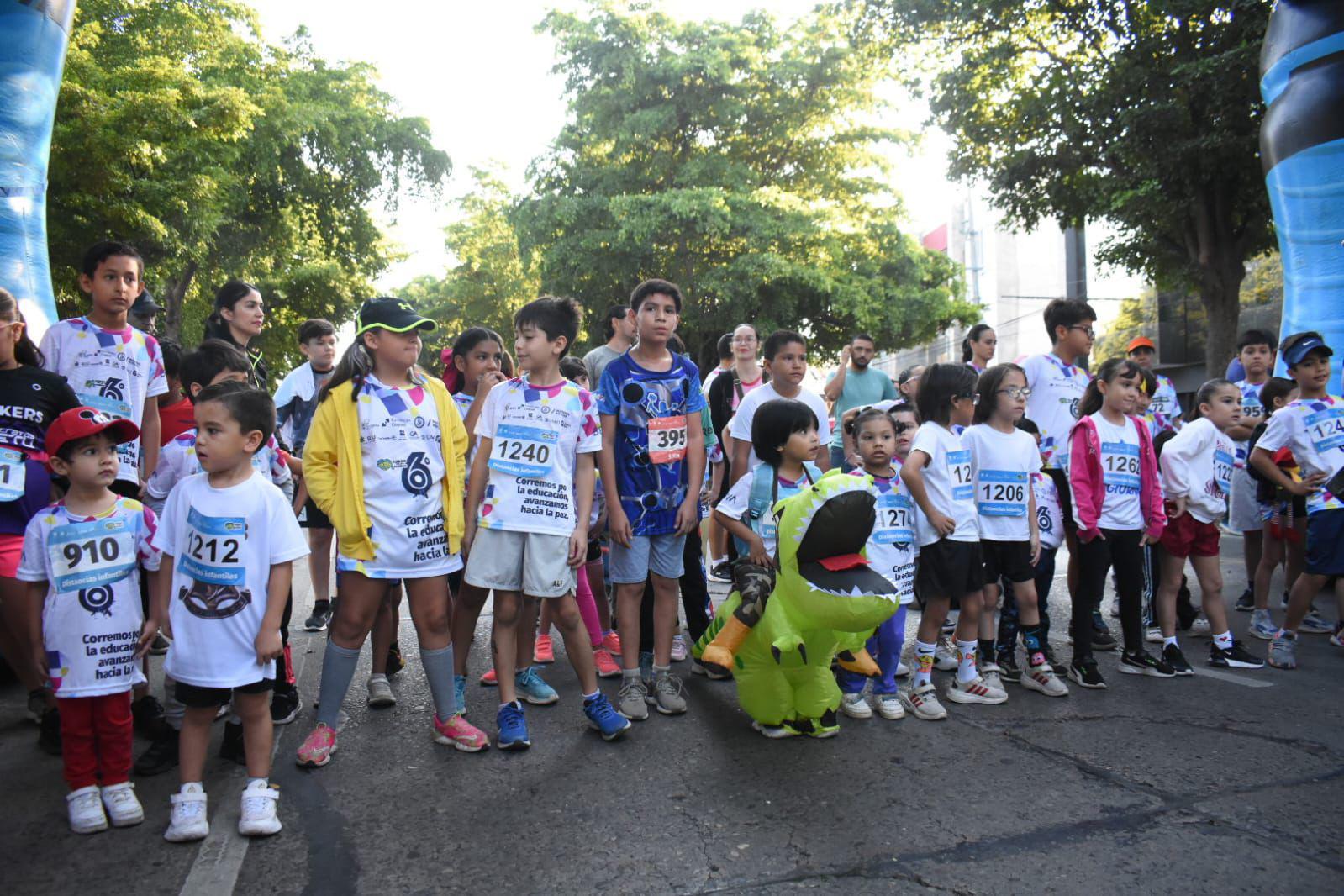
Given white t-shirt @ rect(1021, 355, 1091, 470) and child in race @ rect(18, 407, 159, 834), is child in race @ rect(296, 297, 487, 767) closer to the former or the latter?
child in race @ rect(18, 407, 159, 834)

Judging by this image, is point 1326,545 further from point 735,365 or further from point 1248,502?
point 735,365

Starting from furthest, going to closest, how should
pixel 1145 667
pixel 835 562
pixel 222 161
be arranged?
pixel 222 161, pixel 1145 667, pixel 835 562

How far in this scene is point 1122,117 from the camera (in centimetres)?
1410

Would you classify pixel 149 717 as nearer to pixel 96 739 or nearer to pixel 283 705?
pixel 283 705

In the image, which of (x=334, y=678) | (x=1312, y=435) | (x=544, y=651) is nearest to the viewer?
(x=334, y=678)

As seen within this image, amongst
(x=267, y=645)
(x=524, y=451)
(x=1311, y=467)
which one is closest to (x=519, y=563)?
(x=524, y=451)

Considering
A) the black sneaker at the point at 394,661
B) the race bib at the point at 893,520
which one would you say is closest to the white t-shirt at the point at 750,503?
the race bib at the point at 893,520

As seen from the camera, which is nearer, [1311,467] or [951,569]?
[951,569]

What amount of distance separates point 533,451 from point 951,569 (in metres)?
2.12

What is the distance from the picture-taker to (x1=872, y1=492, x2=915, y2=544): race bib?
4.69 meters

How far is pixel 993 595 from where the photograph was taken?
500cm

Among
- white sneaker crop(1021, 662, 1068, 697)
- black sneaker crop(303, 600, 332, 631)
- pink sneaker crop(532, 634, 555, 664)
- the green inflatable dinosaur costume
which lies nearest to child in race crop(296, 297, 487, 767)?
the green inflatable dinosaur costume

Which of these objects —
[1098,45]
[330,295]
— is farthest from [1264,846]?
[330,295]

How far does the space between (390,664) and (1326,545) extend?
530 centimetres
